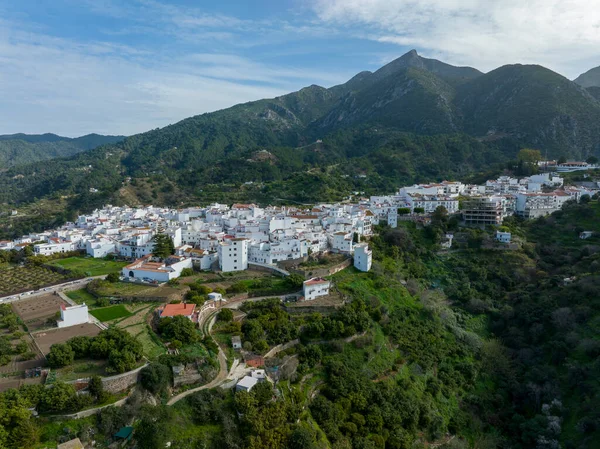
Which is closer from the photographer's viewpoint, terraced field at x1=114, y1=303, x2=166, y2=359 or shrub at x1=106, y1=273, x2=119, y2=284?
terraced field at x1=114, y1=303, x2=166, y2=359

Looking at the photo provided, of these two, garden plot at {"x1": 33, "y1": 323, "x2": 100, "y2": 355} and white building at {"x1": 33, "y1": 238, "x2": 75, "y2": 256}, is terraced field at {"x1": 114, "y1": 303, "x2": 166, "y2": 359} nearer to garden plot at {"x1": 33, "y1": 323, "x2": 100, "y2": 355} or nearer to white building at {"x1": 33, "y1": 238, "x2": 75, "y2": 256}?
garden plot at {"x1": 33, "y1": 323, "x2": 100, "y2": 355}

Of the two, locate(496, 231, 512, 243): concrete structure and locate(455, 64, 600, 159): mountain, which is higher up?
locate(455, 64, 600, 159): mountain

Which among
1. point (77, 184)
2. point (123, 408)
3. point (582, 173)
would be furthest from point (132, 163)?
point (123, 408)

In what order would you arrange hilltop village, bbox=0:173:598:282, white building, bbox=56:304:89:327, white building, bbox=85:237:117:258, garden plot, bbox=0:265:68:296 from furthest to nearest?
1. white building, bbox=85:237:117:258
2. hilltop village, bbox=0:173:598:282
3. garden plot, bbox=0:265:68:296
4. white building, bbox=56:304:89:327

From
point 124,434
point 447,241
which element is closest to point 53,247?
point 124,434

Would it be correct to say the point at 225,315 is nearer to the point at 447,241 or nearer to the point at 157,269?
the point at 157,269

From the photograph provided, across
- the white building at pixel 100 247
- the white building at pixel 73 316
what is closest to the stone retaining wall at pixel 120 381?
the white building at pixel 73 316

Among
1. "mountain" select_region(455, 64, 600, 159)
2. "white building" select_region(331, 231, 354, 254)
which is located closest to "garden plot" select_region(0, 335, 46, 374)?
"white building" select_region(331, 231, 354, 254)
